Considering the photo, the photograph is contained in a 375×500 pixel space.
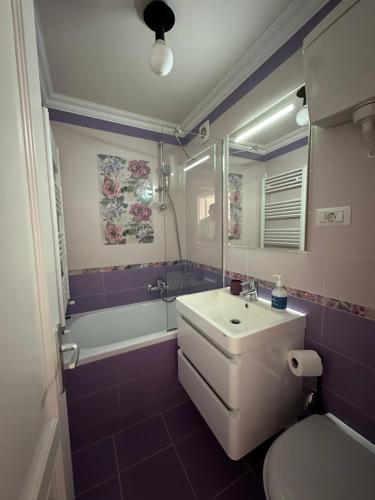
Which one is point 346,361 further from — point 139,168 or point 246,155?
point 139,168

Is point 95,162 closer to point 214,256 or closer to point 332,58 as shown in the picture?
point 214,256

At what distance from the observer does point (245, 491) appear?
41.6 inches

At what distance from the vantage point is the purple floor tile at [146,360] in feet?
4.42

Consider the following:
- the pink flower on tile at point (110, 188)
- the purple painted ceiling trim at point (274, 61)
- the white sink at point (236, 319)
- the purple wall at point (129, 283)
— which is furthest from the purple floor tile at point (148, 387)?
the purple painted ceiling trim at point (274, 61)

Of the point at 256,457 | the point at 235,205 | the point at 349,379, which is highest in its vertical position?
the point at 235,205

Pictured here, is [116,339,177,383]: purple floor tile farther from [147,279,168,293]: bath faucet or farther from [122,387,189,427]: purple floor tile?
[147,279,168,293]: bath faucet

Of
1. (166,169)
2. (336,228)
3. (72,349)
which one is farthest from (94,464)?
(166,169)

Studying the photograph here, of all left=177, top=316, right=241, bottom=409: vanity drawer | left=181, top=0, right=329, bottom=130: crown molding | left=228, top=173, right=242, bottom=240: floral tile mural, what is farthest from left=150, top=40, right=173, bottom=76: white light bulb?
left=177, top=316, right=241, bottom=409: vanity drawer

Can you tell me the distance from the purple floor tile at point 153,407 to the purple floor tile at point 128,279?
109 cm

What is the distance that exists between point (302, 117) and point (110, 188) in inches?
66.8

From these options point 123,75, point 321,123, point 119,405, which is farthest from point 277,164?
point 119,405

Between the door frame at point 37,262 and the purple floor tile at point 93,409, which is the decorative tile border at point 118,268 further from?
the door frame at point 37,262

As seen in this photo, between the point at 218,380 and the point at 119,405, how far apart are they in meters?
0.77

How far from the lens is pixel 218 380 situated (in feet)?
3.47
